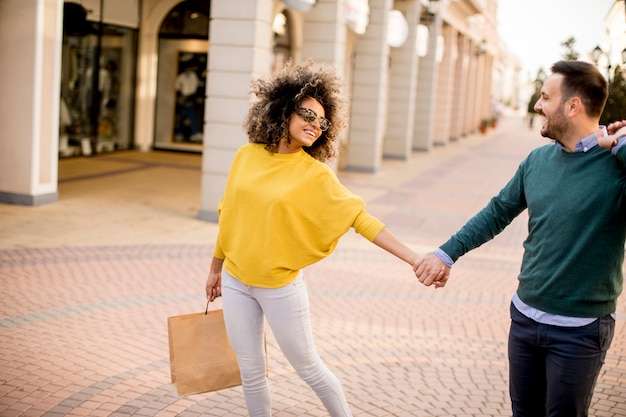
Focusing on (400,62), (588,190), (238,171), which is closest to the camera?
(588,190)

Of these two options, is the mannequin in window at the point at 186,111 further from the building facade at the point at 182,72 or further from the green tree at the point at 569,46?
the green tree at the point at 569,46

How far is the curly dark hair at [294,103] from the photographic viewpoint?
3.62 meters

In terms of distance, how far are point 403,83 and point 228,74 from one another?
13.0 metres

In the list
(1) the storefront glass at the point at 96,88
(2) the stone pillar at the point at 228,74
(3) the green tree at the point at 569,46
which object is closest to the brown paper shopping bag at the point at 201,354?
(2) the stone pillar at the point at 228,74

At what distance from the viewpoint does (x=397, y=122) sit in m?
24.0

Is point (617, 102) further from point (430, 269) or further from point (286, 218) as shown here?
point (286, 218)

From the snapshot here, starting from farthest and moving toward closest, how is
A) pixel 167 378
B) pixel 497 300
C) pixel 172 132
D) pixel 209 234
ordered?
pixel 172 132 → pixel 209 234 → pixel 497 300 → pixel 167 378

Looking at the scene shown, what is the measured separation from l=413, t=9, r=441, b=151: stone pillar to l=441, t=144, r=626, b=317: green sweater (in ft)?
84.1

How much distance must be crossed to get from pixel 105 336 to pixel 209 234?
4641mm

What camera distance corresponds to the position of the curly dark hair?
362 cm

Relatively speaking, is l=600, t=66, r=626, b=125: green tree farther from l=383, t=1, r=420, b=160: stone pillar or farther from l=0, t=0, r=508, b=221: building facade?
l=383, t=1, r=420, b=160: stone pillar

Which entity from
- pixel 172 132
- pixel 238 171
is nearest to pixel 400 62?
pixel 172 132

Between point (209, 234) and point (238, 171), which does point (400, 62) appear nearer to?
point (209, 234)

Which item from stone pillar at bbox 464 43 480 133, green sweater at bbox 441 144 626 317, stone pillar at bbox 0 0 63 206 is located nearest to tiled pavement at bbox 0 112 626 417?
stone pillar at bbox 0 0 63 206
